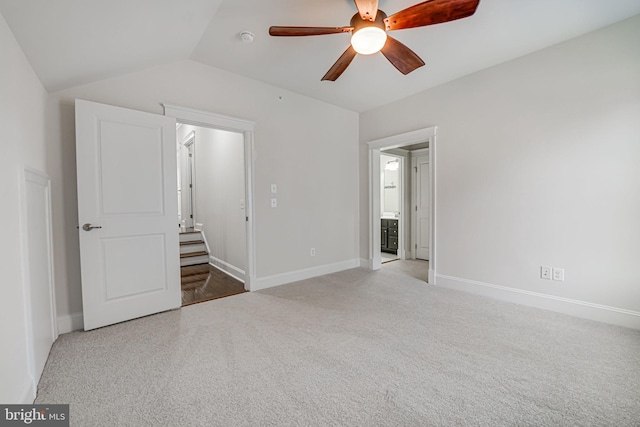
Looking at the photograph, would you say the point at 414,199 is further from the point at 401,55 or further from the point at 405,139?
the point at 401,55

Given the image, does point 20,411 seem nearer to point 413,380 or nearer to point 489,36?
point 413,380

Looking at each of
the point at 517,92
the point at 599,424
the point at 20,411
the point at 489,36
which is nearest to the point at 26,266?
the point at 20,411

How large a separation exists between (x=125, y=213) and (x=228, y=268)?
2.07 m

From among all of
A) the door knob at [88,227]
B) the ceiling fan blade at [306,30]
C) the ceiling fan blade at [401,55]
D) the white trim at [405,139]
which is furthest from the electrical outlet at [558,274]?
the door knob at [88,227]

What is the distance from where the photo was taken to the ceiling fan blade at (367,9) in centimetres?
171

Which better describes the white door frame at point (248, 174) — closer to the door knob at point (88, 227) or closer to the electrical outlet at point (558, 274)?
the door knob at point (88, 227)

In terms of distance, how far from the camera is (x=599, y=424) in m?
1.37

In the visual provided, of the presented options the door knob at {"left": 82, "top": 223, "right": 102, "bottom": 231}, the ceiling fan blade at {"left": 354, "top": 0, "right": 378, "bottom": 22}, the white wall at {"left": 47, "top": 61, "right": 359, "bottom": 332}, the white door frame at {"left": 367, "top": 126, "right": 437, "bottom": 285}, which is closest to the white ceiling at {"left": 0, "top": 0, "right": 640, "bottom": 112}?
the white wall at {"left": 47, "top": 61, "right": 359, "bottom": 332}

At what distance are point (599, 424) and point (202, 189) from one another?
5.86 m

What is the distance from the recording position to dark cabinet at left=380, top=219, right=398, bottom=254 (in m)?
6.01

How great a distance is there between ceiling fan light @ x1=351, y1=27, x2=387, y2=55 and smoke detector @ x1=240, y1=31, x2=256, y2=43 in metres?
1.08

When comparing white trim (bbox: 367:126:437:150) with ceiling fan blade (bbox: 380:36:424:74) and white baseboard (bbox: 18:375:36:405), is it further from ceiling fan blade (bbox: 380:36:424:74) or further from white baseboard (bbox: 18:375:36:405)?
white baseboard (bbox: 18:375:36:405)

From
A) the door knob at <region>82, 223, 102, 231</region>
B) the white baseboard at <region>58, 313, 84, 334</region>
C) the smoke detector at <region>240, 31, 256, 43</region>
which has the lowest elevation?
the white baseboard at <region>58, 313, 84, 334</region>

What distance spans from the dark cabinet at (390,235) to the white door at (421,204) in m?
0.48
